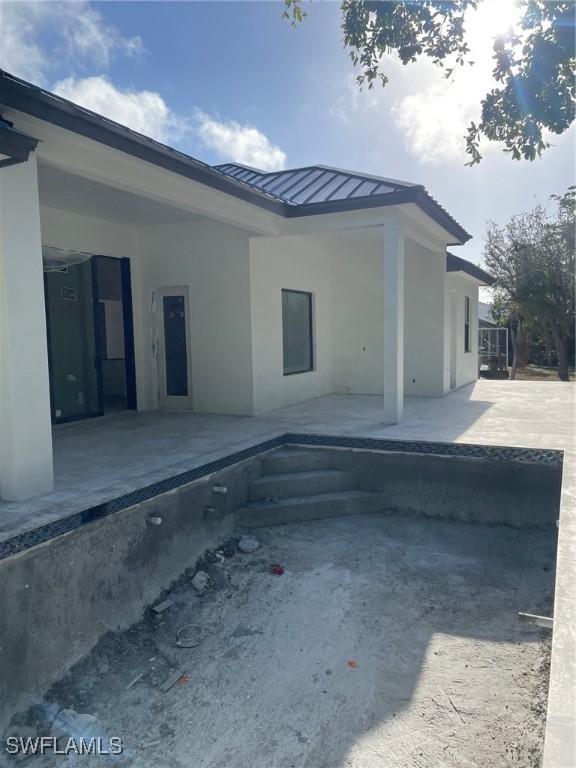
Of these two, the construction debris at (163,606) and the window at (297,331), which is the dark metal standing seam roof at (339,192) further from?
the construction debris at (163,606)

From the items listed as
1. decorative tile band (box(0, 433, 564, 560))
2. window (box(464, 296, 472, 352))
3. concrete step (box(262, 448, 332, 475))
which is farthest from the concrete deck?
window (box(464, 296, 472, 352))

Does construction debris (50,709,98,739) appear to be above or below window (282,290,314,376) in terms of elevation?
below

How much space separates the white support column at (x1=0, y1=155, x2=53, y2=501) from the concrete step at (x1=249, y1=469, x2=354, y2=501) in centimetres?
245

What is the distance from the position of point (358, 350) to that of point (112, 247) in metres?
5.47

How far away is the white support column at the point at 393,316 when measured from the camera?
8.21 meters

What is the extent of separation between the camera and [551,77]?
5.09 metres

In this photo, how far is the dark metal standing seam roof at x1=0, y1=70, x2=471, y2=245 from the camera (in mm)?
4199

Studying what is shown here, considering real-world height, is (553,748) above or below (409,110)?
below

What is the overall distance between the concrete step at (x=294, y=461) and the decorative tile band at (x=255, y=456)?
0.14 m

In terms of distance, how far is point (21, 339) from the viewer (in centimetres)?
470

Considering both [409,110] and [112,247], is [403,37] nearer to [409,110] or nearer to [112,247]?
[409,110]

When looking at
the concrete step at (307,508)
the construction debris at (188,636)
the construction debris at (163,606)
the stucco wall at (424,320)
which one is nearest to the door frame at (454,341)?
the stucco wall at (424,320)

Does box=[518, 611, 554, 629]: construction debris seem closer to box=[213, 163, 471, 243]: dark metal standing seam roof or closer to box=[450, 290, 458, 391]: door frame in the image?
box=[213, 163, 471, 243]: dark metal standing seam roof

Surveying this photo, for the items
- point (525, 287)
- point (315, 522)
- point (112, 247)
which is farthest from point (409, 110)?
point (525, 287)
